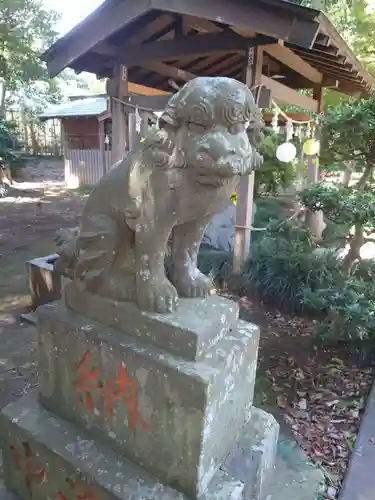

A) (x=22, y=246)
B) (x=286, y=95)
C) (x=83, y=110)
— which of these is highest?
(x=83, y=110)

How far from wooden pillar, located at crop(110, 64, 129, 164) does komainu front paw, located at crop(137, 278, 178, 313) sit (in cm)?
361

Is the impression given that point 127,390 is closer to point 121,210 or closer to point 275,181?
point 121,210

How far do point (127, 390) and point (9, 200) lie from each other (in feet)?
32.4

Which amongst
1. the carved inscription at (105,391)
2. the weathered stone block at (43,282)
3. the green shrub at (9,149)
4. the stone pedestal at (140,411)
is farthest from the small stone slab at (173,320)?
the green shrub at (9,149)

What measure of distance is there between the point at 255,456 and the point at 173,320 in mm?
694

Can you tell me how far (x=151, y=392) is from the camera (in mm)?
1450

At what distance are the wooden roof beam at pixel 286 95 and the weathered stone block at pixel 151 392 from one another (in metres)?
3.47

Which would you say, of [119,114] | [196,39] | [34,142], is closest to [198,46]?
[196,39]

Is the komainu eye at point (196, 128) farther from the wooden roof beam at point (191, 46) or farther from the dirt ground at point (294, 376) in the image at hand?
the wooden roof beam at point (191, 46)

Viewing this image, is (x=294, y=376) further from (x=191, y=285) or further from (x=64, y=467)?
(x=64, y=467)

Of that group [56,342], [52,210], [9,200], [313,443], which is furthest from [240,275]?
[9,200]

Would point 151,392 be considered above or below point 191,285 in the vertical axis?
below

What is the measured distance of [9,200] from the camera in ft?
33.7

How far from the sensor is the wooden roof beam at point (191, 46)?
4059 millimetres
